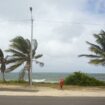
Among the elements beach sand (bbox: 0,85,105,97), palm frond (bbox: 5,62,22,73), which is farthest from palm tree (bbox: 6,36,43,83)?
beach sand (bbox: 0,85,105,97)

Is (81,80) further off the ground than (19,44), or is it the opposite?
(19,44)

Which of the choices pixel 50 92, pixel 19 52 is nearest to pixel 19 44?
pixel 19 52

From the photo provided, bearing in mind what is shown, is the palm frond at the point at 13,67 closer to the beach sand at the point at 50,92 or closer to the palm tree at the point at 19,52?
the palm tree at the point at 19,52

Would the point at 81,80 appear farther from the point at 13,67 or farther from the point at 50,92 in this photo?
the point at 50,92

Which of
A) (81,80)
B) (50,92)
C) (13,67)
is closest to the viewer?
(50,92)

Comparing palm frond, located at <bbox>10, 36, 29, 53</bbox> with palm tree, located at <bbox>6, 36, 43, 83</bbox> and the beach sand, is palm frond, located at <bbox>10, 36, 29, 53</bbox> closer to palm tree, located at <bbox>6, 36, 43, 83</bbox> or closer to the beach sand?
palm tree, located at <bbox>6, 36, 43, 83</bbox>

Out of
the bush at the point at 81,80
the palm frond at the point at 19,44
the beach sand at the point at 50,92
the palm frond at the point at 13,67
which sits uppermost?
the palm frond at the point at 19,44

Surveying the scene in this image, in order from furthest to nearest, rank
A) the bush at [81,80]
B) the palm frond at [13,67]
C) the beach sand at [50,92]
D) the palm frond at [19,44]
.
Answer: the palm frond at [13,67] → the palm frond at [19,44] → the bush at [81,80] → the beach sand at [50,92]

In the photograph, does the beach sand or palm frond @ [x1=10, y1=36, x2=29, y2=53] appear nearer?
the beach sand

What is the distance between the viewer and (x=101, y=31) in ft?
149

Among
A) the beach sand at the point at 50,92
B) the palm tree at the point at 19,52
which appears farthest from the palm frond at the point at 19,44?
the beach sand at the point at 50,92

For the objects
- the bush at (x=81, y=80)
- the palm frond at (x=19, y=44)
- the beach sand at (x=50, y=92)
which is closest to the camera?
the beach sand at (x=50, y=92)

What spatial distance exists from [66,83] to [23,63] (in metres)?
5.72

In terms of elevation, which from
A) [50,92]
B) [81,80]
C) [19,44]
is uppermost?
[19,44]
